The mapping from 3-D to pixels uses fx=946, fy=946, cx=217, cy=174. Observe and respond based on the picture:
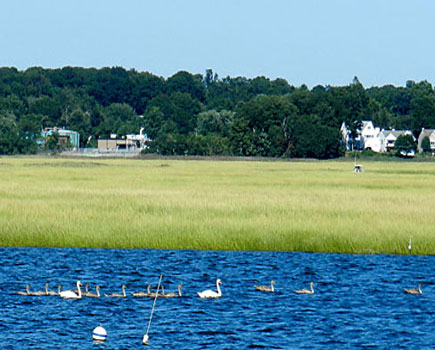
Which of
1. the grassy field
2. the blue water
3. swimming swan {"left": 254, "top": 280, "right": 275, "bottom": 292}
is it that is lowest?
the blue water

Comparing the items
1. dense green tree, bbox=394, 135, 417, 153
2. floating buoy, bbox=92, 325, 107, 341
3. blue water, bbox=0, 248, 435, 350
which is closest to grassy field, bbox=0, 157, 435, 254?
blue water, bbox=0, 248, 435, 350

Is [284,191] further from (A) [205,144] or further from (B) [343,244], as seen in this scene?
(A) [205,144]

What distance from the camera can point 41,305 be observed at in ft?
84.7

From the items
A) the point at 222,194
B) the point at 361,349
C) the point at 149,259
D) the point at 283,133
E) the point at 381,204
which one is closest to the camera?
the point at 361,349

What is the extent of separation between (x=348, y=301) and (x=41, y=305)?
8.73 m

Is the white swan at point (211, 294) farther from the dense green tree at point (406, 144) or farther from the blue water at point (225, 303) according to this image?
the dense green tree at point (406, 144)

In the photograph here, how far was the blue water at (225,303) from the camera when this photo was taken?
22.7 meters

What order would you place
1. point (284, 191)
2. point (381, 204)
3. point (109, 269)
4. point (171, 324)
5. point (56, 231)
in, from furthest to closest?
point (284, 191) < point (381, 204) < point (56, 231) < point (109, 269) < point (171, 324)

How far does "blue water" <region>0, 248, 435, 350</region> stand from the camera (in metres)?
22.7

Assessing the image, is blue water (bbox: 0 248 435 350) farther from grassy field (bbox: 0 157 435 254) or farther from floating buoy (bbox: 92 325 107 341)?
grassy field (bbox: 0 157 435 254)

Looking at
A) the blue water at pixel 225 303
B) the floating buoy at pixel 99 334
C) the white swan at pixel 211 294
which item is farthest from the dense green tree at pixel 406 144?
the floating buoy at pixel 99 334

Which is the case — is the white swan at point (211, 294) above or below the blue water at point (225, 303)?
above

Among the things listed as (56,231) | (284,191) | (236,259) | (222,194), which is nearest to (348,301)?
(236,259)

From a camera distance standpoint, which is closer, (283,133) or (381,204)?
(381,204)
